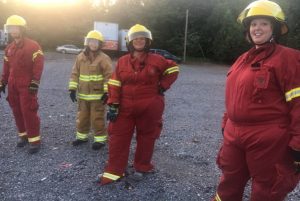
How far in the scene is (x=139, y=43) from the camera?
4.23 m

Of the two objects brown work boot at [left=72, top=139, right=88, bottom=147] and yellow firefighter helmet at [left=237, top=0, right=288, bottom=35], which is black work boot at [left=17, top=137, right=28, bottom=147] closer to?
brown work boot at [left=72, top=139, right=88, bottom=147]

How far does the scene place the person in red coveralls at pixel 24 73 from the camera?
5172mm

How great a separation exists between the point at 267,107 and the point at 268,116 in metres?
0.07

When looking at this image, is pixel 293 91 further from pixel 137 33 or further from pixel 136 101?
pixel 137 33

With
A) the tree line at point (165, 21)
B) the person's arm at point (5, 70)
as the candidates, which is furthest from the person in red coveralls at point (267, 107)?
the tree line at point (165, 21)

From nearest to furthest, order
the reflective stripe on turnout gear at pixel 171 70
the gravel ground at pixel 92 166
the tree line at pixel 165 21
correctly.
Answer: the gravel ground at pixel 92 166, the reflective stripe on turnout gear at pixel 171 70, the tree line at pixel 165 21

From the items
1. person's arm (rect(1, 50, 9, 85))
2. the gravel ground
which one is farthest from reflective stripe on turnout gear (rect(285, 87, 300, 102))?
person's arm (rect(1, 50, 9, 85))

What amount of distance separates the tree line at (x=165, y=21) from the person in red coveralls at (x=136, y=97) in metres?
27.2

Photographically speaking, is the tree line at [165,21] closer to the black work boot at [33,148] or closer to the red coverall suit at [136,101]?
the black work boot at [33,148]

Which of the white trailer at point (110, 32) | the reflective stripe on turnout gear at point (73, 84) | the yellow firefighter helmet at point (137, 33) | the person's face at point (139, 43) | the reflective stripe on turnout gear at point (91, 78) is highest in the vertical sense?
the yellow firefighter helmet at point (137, 33)

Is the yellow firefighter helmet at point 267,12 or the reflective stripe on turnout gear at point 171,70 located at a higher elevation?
the yellow firefighter helmet at point 267,12

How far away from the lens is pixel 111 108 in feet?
13.7

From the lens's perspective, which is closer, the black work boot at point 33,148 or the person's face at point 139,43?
the person's face at point 139,43

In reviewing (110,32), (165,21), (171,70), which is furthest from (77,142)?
(165,21)
